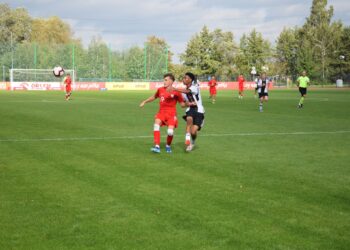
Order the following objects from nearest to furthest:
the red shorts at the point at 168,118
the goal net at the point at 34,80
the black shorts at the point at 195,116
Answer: the red shorts at the point at 168,118, the black shorts at the point at 195,116, the goal net at the point at 34,80

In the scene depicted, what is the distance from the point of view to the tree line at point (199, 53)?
68500 millimetres

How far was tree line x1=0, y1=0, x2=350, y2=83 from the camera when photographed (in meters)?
68.5

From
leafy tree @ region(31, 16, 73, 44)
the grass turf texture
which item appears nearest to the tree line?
leafy tree @ region(31, 16, 73, 44)

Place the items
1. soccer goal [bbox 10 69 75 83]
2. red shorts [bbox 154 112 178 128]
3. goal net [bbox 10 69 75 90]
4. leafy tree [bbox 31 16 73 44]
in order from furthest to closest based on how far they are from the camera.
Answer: leafy tree [bbox 31 16 73 44]
soccer goal [bbox 10 69 75 83]
goal net [bbox 10 69 75 90]
red shorts [bbox 154 112 178 128]

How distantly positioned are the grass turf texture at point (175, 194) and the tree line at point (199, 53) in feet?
183

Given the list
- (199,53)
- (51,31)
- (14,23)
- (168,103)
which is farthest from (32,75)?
(168,103)

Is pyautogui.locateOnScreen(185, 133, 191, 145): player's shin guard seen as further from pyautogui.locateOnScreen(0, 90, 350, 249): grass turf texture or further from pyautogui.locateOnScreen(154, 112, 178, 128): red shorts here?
pyautogui.locateOnScreen(154, 112, 178, 128): red shorts

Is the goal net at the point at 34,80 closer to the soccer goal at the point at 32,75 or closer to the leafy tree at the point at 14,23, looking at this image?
the soccer goal at the point at 32,75

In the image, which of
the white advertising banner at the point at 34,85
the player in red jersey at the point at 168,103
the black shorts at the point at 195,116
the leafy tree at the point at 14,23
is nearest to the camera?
the player in red jersey at the point at 168,103

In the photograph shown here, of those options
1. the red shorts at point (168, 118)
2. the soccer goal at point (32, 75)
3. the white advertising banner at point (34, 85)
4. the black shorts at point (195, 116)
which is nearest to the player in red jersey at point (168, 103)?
the red shorts at point (168, 118)

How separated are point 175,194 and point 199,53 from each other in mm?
84204

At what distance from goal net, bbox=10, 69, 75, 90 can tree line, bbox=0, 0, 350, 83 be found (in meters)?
2.07

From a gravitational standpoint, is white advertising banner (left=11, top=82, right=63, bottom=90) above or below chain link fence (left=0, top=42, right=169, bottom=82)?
below

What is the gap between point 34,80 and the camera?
63594 millimetres
